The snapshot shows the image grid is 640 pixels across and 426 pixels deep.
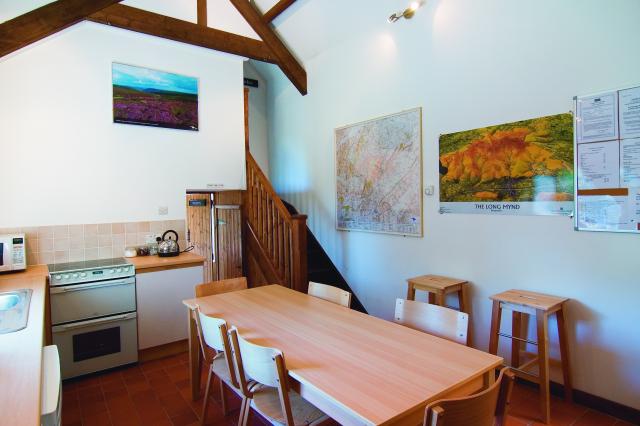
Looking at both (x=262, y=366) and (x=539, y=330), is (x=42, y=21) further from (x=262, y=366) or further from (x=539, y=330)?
(x=539, y=330)

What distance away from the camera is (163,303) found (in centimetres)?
350

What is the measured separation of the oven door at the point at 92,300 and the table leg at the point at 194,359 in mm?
1033

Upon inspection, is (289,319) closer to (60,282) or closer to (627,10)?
(60,282)

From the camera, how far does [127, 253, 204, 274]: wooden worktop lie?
3.39 metres

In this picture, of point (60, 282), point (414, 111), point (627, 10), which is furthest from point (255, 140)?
point (627, 10)

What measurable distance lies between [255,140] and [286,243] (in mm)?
2623

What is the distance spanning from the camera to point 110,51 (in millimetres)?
3689

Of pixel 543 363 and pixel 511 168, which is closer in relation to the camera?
pixel 543 363

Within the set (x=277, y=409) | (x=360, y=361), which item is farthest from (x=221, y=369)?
(x=360, y=361)

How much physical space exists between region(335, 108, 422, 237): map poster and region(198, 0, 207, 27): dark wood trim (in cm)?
192

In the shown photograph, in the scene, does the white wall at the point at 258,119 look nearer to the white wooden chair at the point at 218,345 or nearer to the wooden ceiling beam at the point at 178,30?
the wooden ceiling beam at the point at 178,30

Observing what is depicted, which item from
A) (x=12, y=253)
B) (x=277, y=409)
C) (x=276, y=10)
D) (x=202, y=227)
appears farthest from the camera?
(x=202, y=227)

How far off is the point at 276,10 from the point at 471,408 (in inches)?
181

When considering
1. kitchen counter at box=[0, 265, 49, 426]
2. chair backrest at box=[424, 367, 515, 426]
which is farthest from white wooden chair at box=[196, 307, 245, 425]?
chair backrest at box=[424, 367, 515, 426]
